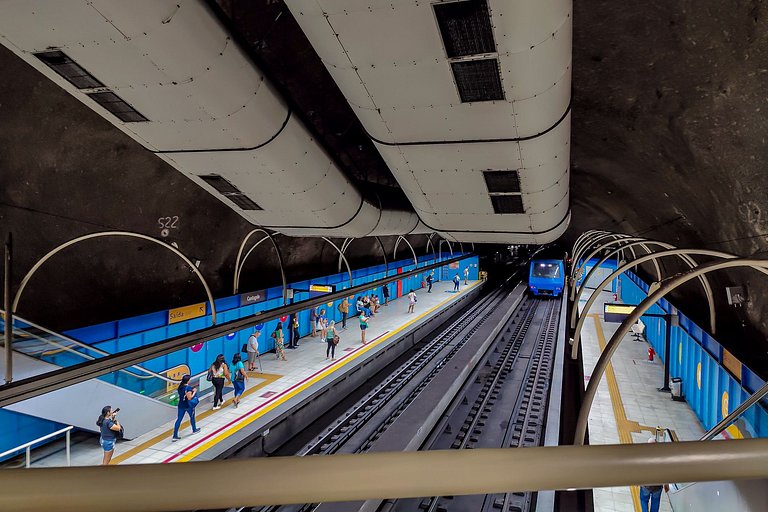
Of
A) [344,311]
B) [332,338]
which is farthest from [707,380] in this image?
[344,311]

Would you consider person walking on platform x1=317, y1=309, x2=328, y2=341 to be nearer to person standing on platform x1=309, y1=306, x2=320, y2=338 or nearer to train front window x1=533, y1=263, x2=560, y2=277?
person standing on platform x1=309, y1=306, x2=320, y2=338

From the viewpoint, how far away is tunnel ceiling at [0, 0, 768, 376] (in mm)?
4535

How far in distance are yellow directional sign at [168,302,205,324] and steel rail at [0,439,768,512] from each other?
11.3 metres

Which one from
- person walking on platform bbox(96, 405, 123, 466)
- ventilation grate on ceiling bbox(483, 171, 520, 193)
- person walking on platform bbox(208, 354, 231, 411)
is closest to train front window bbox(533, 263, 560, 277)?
person walking on platform bbox(208, 354, 231, 411)

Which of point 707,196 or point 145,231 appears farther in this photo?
point 145,231

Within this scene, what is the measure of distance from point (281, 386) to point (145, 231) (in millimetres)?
5460

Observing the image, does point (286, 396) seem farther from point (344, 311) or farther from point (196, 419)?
point (344, 311)

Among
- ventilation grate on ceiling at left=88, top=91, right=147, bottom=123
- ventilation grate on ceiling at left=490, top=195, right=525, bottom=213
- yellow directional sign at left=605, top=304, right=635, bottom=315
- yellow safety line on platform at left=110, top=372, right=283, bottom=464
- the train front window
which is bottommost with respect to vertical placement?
yellow safety line on platform at left=110, top=372, right=283, bottom=464

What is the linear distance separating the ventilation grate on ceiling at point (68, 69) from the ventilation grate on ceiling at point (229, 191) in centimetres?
221

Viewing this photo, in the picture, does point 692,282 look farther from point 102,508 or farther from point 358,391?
point 102,508

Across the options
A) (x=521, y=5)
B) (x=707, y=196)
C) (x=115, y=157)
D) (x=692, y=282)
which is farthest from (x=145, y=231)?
(x=692, y=282)

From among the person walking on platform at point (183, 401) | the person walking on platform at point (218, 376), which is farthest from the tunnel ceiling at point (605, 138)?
the person walking on platform at point (183, 401)

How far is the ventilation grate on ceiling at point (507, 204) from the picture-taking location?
6887 mm

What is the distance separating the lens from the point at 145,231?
9.45 meters
